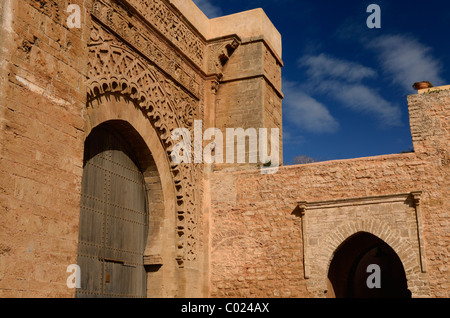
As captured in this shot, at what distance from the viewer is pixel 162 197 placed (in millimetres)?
8969

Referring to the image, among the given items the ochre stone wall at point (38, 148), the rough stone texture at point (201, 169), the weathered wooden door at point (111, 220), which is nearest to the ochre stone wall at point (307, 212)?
the rough stone texture at point (201, 169)

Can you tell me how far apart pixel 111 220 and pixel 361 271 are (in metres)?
6.23

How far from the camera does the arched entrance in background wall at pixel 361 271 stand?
9930 mm

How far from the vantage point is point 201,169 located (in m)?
10.2

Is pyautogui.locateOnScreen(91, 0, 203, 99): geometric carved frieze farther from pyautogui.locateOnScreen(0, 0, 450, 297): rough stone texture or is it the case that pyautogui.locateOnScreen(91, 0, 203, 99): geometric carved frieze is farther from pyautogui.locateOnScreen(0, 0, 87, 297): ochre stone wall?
pyautogui.locateOnScreen(0, 0, 87, 297): ochre stone wall

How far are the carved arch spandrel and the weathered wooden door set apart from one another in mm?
602

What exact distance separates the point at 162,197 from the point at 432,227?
421 centimetres

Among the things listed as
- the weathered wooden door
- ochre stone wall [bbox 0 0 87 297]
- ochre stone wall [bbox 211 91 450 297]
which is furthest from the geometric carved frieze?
ochre stone wall [bbox 211 91 450 297]

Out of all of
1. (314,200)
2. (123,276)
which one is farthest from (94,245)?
(314,200)

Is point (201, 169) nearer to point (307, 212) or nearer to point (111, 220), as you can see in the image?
point (307, 212)

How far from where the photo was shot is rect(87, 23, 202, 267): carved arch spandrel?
7.32m

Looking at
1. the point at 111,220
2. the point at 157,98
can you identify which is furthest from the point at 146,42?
the point at 111,220
